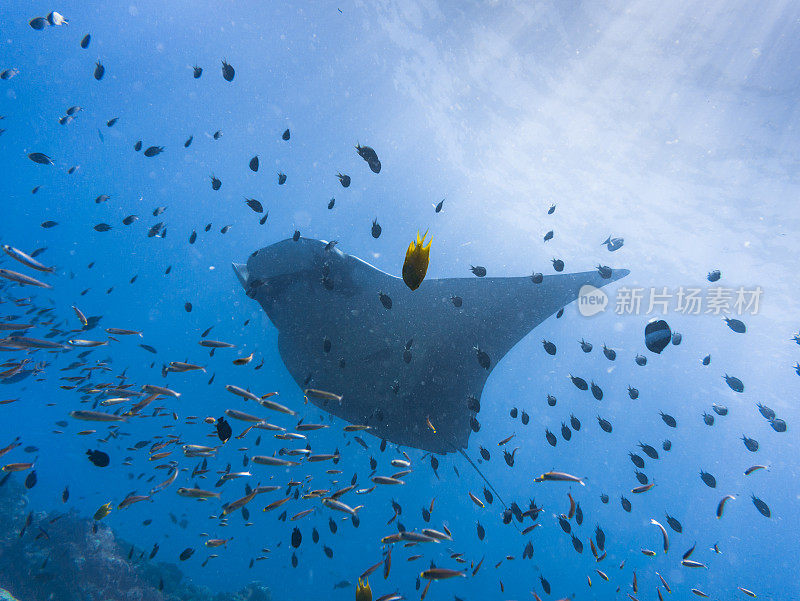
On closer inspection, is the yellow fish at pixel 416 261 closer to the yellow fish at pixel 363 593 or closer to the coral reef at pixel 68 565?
the yellow fish at pixel 363 593

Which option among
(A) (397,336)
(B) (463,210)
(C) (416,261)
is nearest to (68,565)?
(A) (397,336)

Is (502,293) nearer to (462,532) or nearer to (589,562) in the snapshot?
(462,532)

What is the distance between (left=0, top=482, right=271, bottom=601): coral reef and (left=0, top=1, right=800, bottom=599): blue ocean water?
1.76 metres

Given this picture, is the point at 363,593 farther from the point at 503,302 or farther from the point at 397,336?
the point at 503,302

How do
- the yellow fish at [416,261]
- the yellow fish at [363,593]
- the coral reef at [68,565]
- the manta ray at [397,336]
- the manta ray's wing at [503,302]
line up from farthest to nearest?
the coral reef at [68,565], the manta ray at [397,336], the manta ray's wing at [503,302], the yellow fish at [363,593], the yellow fish at [416,261]

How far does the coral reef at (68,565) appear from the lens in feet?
38.5

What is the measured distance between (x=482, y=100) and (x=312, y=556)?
58885 millimetres

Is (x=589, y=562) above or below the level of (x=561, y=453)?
below

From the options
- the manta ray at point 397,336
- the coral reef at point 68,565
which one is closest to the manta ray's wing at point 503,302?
the manta ray at point 397,336

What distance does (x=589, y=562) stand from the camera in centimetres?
6638

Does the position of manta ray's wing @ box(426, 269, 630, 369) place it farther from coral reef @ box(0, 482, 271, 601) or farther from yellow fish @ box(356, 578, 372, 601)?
coral reef @ box(0, 482, 271, 601)

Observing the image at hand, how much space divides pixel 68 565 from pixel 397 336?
16080 millimetres

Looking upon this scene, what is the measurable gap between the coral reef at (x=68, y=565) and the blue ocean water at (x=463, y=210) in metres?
1.76

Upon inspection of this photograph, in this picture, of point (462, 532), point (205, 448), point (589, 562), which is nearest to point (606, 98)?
point (205, 448)
